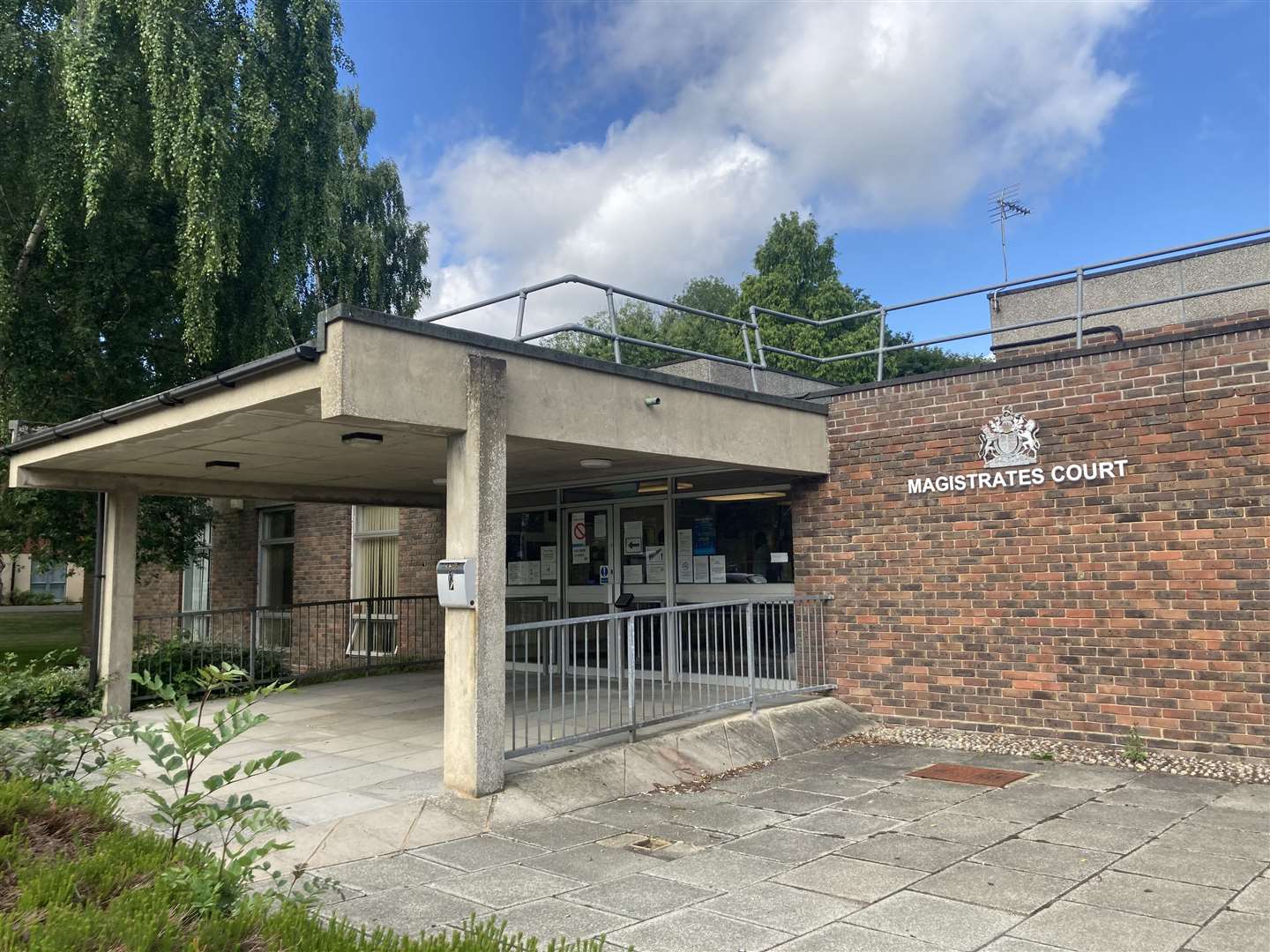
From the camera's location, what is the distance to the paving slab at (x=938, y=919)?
372 cm

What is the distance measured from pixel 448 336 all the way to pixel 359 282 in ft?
49.4

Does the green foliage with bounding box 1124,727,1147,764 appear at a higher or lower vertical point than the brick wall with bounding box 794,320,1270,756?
lower

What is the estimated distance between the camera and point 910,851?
16.1 ft

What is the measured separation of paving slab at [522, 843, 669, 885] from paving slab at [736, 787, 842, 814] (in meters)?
1.28

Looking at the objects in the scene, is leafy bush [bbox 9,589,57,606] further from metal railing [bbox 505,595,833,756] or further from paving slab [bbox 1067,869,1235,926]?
paving slab [bbox 1067,869,1235,926]

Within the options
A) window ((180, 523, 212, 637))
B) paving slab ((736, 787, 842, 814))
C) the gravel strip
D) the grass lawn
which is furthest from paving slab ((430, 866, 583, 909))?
the grass lawn

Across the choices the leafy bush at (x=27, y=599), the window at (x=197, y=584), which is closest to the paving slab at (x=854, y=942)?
the window at (x=197, y=584)

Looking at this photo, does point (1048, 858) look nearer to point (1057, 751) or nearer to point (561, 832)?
point (561, 832)

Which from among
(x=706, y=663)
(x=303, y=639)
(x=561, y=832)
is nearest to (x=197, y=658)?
(x=303, y=639)

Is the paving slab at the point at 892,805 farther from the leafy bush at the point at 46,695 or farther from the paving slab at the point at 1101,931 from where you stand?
the leafy bush at the point at 46,695

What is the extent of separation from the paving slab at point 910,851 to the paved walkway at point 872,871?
16 millimetres

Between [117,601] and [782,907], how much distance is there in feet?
24.6

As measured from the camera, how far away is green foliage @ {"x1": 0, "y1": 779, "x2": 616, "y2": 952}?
9.65 ft

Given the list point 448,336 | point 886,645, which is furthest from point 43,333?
point 886,645
